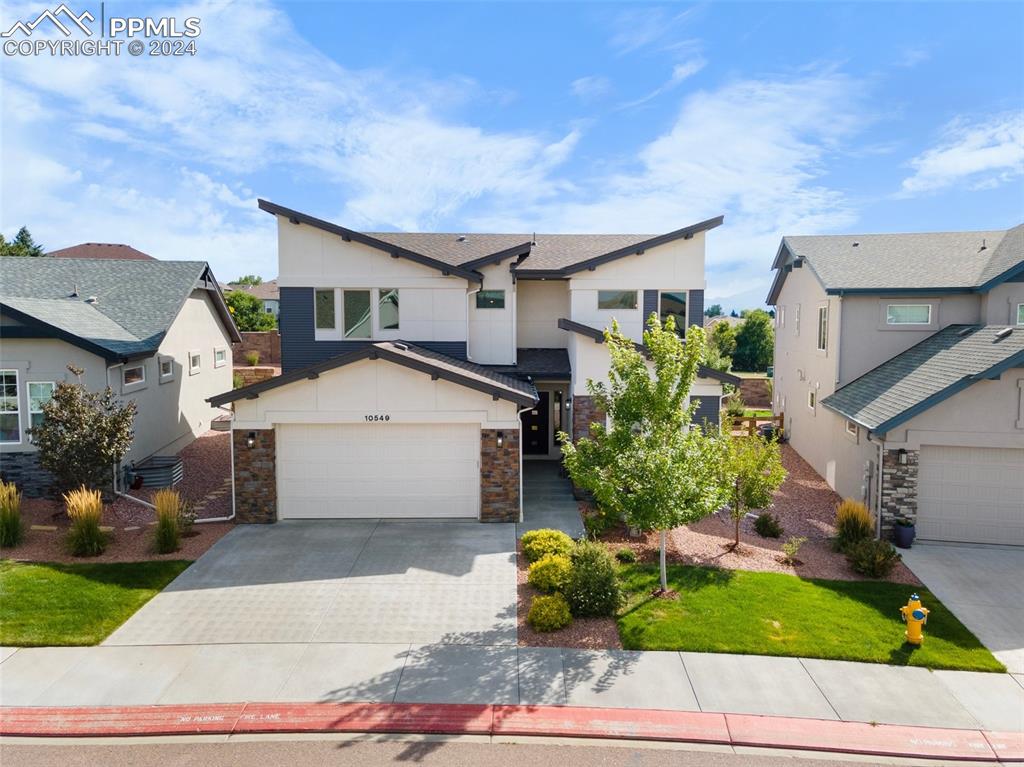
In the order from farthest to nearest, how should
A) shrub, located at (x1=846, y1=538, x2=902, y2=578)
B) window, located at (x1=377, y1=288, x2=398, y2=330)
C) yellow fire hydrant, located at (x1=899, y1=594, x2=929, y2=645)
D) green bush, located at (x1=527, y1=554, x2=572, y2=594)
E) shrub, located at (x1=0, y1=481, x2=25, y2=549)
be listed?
1. window, located at (x1=377, y1=288, x2=398, y2=330)
2. shrub, located at (x1=0, y1=481, x2=25, y2=549)
3. shrub, located at (x1=846, y1=538, x2=902, y2=578)
4. green bush, located at (x1=527, y1=554, x2=572, y2=594)
5. yellow fire hydrant, located at (x1=899, y1=594, x2=929, y2=645)

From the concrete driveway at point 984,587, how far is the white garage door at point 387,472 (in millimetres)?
9496

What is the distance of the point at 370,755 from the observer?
7281 millimetres

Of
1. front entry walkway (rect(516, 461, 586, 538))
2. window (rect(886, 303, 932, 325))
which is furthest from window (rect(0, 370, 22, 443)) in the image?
window (rect(886, 303, 932, 325))

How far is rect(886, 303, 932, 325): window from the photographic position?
734 inches

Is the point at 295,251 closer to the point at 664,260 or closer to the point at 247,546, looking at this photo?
the point at 247,546

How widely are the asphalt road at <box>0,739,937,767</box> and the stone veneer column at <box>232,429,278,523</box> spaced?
7.68 meters

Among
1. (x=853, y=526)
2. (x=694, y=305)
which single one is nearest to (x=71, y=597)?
(x=853, y=526)

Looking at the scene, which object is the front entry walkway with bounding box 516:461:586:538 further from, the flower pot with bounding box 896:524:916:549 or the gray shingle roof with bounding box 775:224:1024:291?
the gray shingle roof with bounding box 775:224:1024:291

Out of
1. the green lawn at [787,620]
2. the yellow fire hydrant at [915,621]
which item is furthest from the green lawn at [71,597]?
the yellow fire hydrant at [915,621]

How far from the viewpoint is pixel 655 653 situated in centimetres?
945

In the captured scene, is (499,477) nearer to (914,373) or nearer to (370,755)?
(370,755)

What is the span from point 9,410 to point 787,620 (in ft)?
60.8

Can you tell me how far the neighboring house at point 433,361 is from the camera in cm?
1512

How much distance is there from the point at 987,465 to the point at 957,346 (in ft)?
12.3
